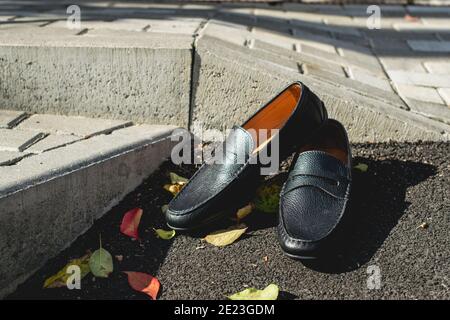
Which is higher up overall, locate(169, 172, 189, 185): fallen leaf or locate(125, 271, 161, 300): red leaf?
locate(169, 172, 189, 185): fallen leaf

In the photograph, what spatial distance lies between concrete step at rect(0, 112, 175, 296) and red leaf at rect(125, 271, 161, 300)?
354 mm

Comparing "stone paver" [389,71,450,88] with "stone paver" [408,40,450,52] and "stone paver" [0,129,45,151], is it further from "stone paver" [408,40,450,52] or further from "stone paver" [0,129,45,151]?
"stone paver" [0,129,45,151]

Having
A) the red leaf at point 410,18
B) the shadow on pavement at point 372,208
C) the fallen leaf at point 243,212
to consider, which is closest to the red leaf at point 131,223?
the fallen leaf at point 243,212

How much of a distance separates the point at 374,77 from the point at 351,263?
1.57m

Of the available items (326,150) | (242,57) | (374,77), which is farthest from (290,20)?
(326,150)

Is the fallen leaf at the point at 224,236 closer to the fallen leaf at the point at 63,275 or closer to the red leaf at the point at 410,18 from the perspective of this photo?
the fallen leaf at the point at 63,275

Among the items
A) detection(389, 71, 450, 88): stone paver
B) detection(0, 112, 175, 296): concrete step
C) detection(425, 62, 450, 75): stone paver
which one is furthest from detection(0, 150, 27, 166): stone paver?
detection(425, 62, 450, 75): stone paver

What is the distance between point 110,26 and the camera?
146 inches

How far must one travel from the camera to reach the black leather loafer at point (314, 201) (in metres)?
2.25

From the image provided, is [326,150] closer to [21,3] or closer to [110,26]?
[110,26]

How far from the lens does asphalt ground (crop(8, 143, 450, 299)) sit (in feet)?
7.25

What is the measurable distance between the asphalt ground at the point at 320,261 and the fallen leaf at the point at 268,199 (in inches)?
1.1

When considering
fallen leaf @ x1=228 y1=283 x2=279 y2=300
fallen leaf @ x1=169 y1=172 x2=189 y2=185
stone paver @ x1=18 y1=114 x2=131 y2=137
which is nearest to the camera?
fallen leaf @ x1=228 y1=283 x2=279 y2=300
